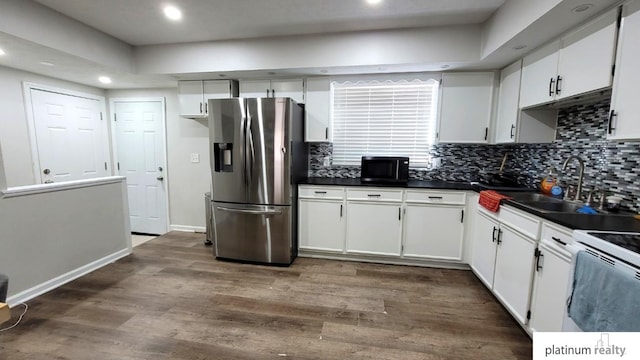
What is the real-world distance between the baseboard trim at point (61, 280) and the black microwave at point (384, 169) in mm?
3050

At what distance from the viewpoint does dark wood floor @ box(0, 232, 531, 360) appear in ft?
5.69

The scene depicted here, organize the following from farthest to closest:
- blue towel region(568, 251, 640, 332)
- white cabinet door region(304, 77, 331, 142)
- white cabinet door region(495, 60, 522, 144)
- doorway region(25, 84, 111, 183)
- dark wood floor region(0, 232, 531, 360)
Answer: doorway region(25, 84, 111, 183), white cabinet door region(304, 77, 331, 142), white cabinet door region(495, 60, 522, 144), dark wood floor region(0, 232, 531, 360), blue towel region(568, 251, 640, 332)

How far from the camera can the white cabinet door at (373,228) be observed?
2.93 m

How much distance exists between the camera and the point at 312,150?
141 inches

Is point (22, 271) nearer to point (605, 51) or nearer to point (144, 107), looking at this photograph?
point (144, 107)

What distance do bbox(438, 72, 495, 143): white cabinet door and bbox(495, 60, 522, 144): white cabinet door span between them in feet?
0.32

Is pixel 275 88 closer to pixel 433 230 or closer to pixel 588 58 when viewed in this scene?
pixel 433 230

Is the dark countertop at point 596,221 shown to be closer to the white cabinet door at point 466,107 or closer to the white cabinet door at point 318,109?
the white cabinet door at point 466,107

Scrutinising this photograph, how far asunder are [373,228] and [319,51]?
6.64ft

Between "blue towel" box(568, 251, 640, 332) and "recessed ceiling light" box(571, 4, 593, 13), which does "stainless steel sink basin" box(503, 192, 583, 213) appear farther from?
"recessed ceiling light" box(571, 4, 593, 13)

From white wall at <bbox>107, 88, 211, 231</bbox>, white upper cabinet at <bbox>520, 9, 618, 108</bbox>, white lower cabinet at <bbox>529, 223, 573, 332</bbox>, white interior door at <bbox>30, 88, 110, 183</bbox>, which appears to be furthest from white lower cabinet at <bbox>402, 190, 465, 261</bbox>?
white interior door at <bbox>30, 88, 110, 183</bbox>

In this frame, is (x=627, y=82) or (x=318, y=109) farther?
(x=318, y=109)

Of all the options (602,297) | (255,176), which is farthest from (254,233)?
(602,297)

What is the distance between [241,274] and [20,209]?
191 cm
